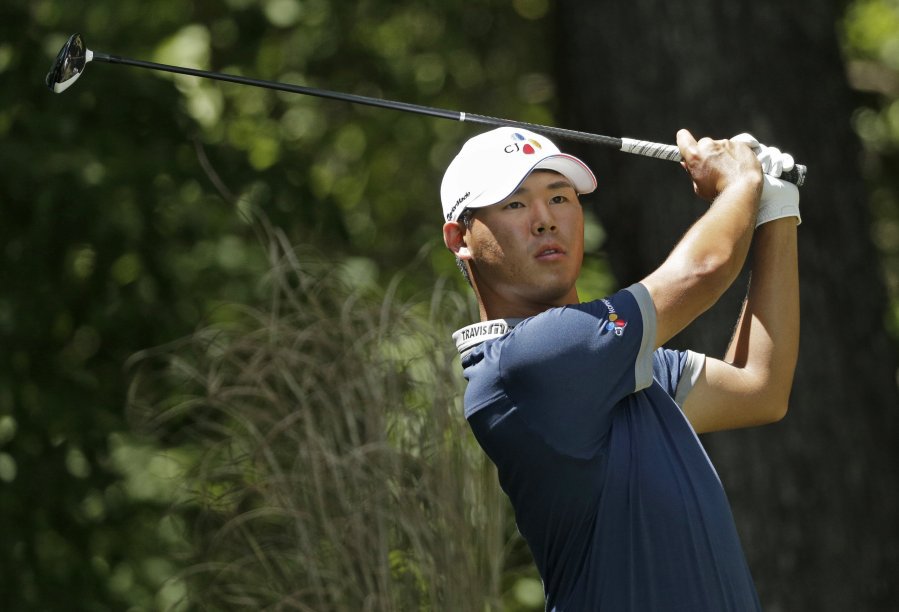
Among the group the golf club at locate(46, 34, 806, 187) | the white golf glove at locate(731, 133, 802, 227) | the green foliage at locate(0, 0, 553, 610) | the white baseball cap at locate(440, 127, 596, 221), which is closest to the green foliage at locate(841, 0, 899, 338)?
the green foliage at locate(0, 0, 553, 610)

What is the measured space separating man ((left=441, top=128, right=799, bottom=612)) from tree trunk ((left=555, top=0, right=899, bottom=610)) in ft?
6.66

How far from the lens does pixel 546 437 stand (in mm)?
2127

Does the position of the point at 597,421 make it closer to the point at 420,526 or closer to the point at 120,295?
the point at 420,526

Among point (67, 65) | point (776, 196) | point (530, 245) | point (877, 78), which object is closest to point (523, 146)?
point (530, 245)

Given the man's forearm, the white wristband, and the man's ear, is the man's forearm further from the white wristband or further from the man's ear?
the man's ear

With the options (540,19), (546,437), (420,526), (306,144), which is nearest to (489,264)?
(546,437)

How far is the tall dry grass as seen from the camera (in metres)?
3.36

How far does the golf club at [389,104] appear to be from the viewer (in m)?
2.51

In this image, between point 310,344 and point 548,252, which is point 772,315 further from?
point 310,344

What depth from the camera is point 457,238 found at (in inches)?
94.4

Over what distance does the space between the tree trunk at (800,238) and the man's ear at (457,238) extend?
2.07m

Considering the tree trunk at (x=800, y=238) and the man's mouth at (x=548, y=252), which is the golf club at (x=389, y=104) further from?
the tree trunk at (x=800, y=238)

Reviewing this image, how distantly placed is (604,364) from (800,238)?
259 cm

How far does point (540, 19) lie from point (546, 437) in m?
4.47
